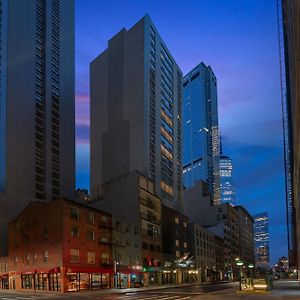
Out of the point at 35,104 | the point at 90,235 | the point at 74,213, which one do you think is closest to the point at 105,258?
the point at 90,235

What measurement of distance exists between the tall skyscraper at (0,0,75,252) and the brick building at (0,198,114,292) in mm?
35620

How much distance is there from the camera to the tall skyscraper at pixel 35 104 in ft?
428

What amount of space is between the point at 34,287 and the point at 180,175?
11887 cm

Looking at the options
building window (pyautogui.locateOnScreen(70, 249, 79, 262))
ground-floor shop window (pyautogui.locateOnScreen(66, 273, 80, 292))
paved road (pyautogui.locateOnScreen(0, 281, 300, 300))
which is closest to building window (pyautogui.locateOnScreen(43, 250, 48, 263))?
building window (pyautogui.locateOnScreen(70, 249, 79, 262))

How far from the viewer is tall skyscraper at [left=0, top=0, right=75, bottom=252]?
13050 centimetres

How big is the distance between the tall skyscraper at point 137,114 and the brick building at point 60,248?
71.9m

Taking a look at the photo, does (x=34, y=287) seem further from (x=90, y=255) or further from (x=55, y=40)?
(x=55, y=40)

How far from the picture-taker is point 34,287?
73.1 metres

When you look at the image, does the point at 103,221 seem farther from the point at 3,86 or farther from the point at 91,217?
the point at 3,86

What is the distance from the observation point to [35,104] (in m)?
145

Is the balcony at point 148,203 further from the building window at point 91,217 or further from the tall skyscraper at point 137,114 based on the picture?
the tall skyscraper at point 137,114

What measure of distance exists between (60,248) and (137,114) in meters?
94.9

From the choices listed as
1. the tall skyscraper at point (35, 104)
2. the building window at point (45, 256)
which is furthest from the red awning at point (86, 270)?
the tall skyscraper at point (35, 104)

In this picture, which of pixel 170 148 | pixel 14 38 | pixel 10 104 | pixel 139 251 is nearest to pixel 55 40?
pixel 14 38
